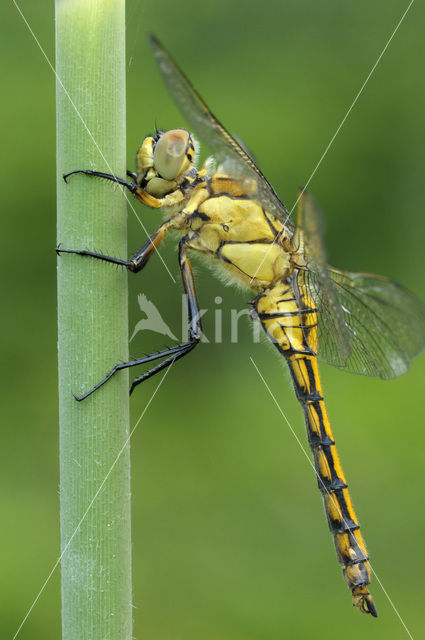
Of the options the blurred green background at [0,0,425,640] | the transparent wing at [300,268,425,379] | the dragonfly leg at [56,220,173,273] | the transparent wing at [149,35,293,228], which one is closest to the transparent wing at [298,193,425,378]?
the transparent wing at [300,268,425,379]

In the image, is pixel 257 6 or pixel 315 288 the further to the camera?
pixel 257 6

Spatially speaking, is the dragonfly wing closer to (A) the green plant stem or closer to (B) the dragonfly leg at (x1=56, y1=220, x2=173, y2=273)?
(B) the dragonfly leg at (x1=56, y1=220, x2=173, y2=273)

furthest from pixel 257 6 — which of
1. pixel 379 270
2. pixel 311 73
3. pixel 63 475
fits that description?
pixel 63 475

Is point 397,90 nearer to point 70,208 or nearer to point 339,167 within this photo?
point 339,167

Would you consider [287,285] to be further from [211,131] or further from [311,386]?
[211,131]

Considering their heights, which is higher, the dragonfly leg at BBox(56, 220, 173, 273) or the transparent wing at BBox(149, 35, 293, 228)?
the transparent wing at BBox(149, 35, 293, 228)

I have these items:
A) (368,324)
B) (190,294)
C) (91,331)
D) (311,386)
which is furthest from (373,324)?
(91,331)

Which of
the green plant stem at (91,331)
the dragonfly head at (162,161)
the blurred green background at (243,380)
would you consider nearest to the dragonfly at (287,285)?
the dragonfly head at (162,161)
